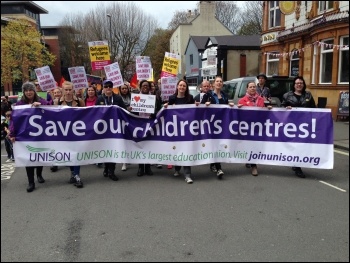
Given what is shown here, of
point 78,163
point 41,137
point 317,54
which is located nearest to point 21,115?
point 41,137

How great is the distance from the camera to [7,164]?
27.4 ft

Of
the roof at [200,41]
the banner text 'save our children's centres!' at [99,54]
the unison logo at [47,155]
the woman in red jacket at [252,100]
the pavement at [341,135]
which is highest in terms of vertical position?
the roof at [200,41]

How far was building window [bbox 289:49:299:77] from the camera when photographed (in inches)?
755

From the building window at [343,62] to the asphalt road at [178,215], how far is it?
33.6 ft

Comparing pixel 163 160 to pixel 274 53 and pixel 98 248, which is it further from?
pixel 274 53

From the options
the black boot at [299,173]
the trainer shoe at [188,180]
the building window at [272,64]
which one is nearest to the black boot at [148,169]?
the trainer shoe at [188,180]

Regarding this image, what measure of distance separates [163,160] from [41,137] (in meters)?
2.21

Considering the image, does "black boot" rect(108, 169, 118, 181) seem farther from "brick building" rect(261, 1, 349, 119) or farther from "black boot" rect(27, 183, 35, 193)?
"brick building" rect(261, 1, 349, 119)

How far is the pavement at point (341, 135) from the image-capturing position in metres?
9.65

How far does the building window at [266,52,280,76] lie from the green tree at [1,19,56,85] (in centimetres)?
1404

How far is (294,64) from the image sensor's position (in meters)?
19.6

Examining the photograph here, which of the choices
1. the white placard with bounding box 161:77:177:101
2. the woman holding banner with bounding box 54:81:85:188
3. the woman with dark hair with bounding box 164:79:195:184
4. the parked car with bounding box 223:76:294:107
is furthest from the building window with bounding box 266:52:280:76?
the woman holding banner with bounding box 54:81:85:188

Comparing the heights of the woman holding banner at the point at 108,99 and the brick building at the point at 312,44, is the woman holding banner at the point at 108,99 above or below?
below

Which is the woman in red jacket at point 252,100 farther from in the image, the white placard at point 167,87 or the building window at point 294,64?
the building window at point 294,64
